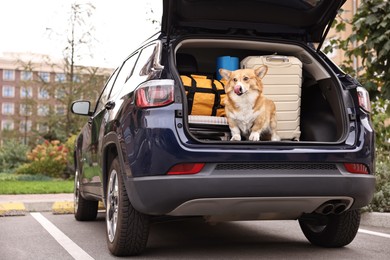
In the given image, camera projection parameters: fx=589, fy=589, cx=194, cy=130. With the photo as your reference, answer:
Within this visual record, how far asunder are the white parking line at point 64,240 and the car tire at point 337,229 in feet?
6.27

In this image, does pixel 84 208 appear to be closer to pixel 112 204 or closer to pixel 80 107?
pixel 80 107

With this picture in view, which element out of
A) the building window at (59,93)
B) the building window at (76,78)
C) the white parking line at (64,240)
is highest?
the building window at (76,78)

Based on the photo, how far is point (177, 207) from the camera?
4.12 m

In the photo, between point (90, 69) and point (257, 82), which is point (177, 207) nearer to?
point (257, 82)

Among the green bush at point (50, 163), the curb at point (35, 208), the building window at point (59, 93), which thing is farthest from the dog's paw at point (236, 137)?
the building window at point (59, 93)

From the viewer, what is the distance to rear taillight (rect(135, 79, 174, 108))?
417cm

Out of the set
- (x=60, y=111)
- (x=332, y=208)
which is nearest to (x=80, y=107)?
(x=332, y=208)

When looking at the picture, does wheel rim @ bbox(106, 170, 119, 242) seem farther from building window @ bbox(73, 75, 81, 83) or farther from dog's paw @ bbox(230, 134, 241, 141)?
building window @ bbox(73, 75, 81, 83)

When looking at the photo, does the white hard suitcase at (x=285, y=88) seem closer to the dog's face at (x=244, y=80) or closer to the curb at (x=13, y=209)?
the dog's face at (x=244, y=80)

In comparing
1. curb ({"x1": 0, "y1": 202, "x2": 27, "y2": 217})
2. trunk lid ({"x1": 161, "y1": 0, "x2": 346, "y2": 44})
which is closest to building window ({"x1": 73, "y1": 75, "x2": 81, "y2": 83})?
curb ({"x1": 0, "y1": 202, "x2": 27, "y2": 217})

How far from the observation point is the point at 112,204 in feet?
16.1

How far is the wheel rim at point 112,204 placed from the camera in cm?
477

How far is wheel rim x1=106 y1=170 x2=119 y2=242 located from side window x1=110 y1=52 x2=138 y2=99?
0.84 m

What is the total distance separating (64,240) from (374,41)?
606 centimetres
